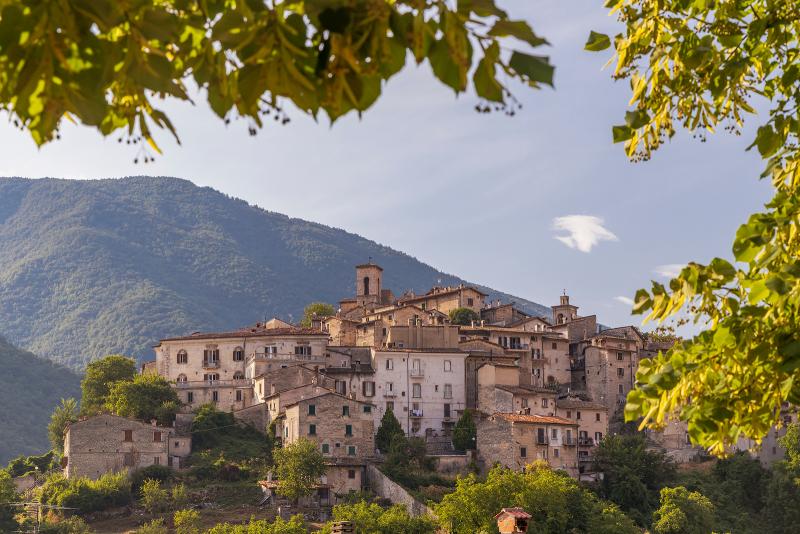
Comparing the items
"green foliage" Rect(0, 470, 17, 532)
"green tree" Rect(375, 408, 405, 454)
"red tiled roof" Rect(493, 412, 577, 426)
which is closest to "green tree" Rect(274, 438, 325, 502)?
"green tree" Rect(375, 408, 405, 454)

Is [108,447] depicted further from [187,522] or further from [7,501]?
[187,522]

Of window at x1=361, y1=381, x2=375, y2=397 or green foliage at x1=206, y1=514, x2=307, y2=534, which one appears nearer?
green foliage at x1=206, y1=514, x2=307, y2=534

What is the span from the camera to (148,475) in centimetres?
7025

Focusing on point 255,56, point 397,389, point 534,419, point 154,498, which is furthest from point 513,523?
point 255,56

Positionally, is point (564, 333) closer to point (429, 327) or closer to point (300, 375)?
point (429, 327)

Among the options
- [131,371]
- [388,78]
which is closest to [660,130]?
[388,78]

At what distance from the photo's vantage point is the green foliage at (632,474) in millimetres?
71188

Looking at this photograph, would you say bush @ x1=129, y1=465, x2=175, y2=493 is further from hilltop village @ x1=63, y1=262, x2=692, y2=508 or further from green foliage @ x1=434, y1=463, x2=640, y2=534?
green foliage @ x1=434, y1=463, x2=640, y2=534

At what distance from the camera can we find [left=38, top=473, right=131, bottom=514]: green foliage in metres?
66.1

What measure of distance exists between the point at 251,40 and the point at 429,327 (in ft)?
249

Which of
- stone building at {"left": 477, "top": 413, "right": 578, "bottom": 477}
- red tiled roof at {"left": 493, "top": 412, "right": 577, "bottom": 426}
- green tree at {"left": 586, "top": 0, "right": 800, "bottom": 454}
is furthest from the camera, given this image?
Answer: red tiled roof at {"left": 493, "top": 412, "right": 577, "bottom": 426}

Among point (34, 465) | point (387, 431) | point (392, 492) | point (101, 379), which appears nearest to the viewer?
point (392, 492)

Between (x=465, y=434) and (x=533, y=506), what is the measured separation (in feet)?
42.4

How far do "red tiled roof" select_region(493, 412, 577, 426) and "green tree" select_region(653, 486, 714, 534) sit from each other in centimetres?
736
